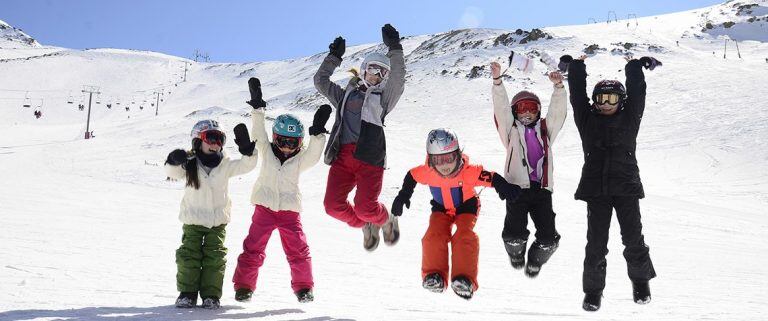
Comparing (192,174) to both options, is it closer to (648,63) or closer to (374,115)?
(374,115)

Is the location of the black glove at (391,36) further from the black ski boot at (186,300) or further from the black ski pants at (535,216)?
the black ski boot at (186,300)

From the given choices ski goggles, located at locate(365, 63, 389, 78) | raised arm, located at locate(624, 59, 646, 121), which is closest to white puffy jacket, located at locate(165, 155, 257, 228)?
ski goggles, located at locate(365, 63, 389, 78)

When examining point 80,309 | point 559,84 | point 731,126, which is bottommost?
point 80,309

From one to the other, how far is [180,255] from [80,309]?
96 cm

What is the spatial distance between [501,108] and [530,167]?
0.65m

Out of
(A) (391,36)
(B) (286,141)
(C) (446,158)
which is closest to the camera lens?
(C) (446,158)

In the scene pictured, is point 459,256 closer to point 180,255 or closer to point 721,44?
point 180,255

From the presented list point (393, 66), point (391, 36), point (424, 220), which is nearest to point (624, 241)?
point (393, 66)

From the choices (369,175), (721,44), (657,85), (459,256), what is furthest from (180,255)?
(721,44)

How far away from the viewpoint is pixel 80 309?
544 cm

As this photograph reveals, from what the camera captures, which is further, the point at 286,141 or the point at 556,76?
the point at 286,141

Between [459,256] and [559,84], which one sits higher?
[559,84]

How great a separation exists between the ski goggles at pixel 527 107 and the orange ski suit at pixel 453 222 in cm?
75

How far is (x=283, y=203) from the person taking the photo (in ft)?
20.6
